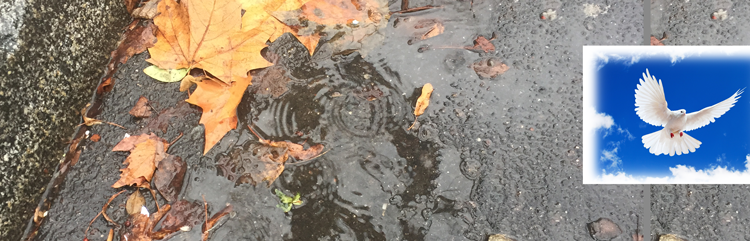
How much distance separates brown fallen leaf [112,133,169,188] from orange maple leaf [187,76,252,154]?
18cm

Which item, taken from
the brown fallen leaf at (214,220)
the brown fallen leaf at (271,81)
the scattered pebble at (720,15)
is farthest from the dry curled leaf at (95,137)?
the scattered pebble at (720,15)

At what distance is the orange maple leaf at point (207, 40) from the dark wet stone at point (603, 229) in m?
1.46

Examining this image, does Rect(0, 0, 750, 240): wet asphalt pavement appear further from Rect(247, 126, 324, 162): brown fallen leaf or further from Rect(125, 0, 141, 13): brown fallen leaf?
Rect(125, 0, 141, 13): brown fallen leaf

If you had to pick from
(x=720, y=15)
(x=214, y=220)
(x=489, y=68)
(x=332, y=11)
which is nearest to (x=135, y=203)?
(x=214, y=220)

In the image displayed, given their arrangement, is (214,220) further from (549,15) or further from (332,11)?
(549,15)

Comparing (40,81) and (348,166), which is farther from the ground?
(40,81)

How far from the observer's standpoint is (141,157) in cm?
166

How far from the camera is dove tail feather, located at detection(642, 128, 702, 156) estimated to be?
1407mm

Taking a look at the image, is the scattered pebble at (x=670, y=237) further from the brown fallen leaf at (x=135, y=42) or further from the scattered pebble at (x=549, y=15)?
the brown fallen leaf at (x=135, y=42)

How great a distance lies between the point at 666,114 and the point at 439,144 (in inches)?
30.4

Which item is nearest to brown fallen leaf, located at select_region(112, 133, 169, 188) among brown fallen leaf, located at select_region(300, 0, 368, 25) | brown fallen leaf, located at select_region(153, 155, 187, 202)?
brown fallen leaf, located at select_region(153, 155, 187, 202)

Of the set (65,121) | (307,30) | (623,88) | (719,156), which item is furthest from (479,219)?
(65,121)

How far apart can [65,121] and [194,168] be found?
517 mm

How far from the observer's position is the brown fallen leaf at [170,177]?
5.37 ft
